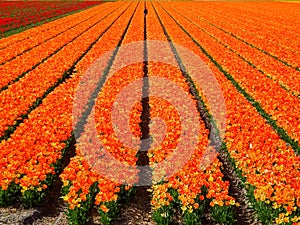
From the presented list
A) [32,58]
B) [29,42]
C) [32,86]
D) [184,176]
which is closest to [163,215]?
[184,176]

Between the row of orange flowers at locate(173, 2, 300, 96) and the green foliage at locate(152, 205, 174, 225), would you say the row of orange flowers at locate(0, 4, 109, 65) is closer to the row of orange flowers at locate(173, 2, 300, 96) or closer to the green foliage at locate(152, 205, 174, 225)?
the row of orange flowers at locate(173, 2, 300, 96)

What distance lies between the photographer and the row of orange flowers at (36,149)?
7.44m

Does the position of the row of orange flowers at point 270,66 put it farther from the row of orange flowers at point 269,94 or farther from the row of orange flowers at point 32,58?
the row of orange flowers at point 32,58

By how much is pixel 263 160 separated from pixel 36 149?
16.3ft

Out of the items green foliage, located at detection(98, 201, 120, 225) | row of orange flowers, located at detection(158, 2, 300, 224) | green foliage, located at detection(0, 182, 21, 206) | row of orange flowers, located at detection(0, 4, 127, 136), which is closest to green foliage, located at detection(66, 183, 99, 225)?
green foliage, located at detection(98, 201, 120, 225)

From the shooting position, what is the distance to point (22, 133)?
9.49 metres

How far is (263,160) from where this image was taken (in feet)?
26.1

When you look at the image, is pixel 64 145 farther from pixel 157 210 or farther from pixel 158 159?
pixel 157 210

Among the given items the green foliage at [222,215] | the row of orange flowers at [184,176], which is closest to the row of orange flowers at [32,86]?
the row of orange flowers at [184,176]

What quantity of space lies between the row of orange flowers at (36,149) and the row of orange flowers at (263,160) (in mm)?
4050

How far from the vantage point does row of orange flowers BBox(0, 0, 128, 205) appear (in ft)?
24.4

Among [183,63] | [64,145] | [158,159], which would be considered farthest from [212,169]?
[183,63]

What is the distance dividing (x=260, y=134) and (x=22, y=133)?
5.91 meters

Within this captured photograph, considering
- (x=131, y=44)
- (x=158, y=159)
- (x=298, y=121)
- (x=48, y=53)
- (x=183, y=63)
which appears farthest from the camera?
(x=131, y=44)
